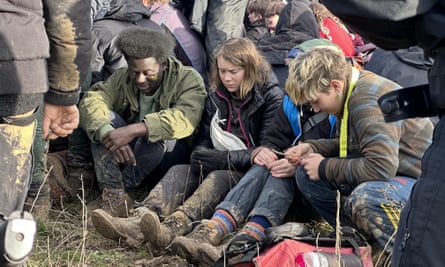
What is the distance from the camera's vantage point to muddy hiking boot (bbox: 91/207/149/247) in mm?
4609

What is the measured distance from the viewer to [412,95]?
7.79ft

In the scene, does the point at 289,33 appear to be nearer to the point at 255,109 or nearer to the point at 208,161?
the point at 255,109

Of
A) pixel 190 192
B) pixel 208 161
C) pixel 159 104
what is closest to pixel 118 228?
pixel 190 192

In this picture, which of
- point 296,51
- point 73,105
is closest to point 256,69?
point 296,51

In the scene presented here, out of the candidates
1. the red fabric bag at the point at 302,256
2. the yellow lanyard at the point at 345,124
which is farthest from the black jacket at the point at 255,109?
the red fabric bag at the point at 302,256

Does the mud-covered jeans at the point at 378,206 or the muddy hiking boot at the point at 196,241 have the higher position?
the mud-covered jeans at the point at 378,206

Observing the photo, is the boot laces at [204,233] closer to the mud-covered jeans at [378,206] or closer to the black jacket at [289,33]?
the mud-covered jeans at [378,206]

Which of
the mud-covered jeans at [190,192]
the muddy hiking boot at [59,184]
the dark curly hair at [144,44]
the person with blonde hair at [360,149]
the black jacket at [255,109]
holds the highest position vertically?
the person with blonde hair at [360,149]

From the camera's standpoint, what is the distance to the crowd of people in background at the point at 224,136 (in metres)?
4.21

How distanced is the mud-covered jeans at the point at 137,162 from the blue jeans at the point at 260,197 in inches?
35.6

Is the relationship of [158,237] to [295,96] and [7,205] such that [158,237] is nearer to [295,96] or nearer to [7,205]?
[295,96]

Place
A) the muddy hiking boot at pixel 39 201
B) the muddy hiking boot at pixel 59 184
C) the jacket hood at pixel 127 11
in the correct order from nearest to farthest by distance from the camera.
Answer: the muddy hiking boot at pixel 39 201, the muddy hiking boot at pixel 59 184, the jacket hood at pixel 127 11

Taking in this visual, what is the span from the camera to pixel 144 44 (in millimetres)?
5523

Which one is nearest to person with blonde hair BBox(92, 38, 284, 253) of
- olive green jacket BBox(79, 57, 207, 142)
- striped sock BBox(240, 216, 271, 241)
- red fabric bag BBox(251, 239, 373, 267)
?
olive green jacket BBox(79, 57, 207, 142)
